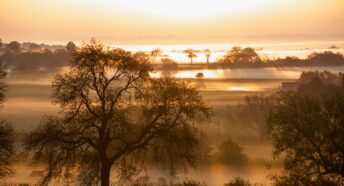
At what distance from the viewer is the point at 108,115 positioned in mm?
30797

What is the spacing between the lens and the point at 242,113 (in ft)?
253

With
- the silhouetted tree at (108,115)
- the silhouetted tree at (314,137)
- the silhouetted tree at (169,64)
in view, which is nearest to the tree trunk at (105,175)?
the silhouetted tree at (108,115)

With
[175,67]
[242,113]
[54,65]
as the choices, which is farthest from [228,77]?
[242,113]

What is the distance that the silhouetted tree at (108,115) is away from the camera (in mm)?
30562

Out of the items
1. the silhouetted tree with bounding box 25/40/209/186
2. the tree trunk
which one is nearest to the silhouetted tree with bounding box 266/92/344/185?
the silhouetted tree with bounding box 25/40/209/186

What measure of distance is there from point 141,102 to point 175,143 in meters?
3.66

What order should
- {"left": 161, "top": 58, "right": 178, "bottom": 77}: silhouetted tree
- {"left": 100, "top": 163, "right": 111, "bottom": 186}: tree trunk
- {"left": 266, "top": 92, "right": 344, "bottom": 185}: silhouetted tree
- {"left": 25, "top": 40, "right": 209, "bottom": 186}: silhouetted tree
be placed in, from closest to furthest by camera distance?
{"left": 266, "top": 92, "right": 344, "bottom": 185}: silhouetted tree < {"left": 100, "top": 163, "right": 111, "bottom": 186}: tree trunk < {"left": 25, "top": 40, "right": 209, "bottom": 186}: silhouetted tree < {"left": 161, "top": 58, "right": 178, "bottom": 77}: silhouetted tree

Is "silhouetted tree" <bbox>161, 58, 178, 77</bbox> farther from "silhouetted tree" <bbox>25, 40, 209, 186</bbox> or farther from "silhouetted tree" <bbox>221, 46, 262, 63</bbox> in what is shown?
"silhouetted tree" <bbox>25, 40, 209, 186</bbox>

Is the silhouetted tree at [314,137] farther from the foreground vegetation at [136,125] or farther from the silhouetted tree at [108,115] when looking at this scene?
the silhouetted tree at [108,115]

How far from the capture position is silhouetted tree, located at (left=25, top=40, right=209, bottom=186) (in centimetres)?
3056

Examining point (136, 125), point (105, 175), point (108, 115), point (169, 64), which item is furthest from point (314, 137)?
point (169, 64)

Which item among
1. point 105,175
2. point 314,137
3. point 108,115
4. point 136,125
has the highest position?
point 108,115

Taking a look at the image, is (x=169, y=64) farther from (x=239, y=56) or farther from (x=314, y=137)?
(x=314, y=137)

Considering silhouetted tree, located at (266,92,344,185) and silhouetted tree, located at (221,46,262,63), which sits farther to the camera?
silhouetted tree, located at (221,46,262,63)
